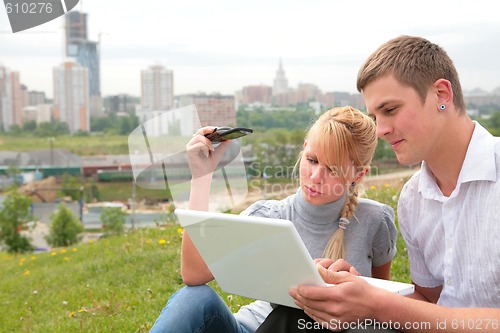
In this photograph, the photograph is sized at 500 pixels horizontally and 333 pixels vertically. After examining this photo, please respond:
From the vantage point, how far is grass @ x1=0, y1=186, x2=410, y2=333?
3615mm

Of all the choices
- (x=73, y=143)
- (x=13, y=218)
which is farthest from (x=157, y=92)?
(x=73, y=143)

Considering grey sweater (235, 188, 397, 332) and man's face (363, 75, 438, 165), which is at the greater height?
man's face (363, 75, 438, 165)

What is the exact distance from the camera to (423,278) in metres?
1.94

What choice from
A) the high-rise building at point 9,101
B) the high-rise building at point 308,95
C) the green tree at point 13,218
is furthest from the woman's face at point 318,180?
the high-rise building at point 9,101

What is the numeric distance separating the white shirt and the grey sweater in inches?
11.2

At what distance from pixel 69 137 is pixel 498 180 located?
62216 millimetres

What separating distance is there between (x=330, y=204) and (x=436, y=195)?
0.38m

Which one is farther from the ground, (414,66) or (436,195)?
(414,66)

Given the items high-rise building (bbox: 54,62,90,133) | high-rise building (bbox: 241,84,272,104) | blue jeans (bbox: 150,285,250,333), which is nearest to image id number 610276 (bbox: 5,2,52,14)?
blue jeans (bbox: 150,285,250,333)

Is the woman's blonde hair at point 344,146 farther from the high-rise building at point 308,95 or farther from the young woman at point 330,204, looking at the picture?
the high-rise building at point 308,95

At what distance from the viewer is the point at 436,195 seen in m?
1.79
